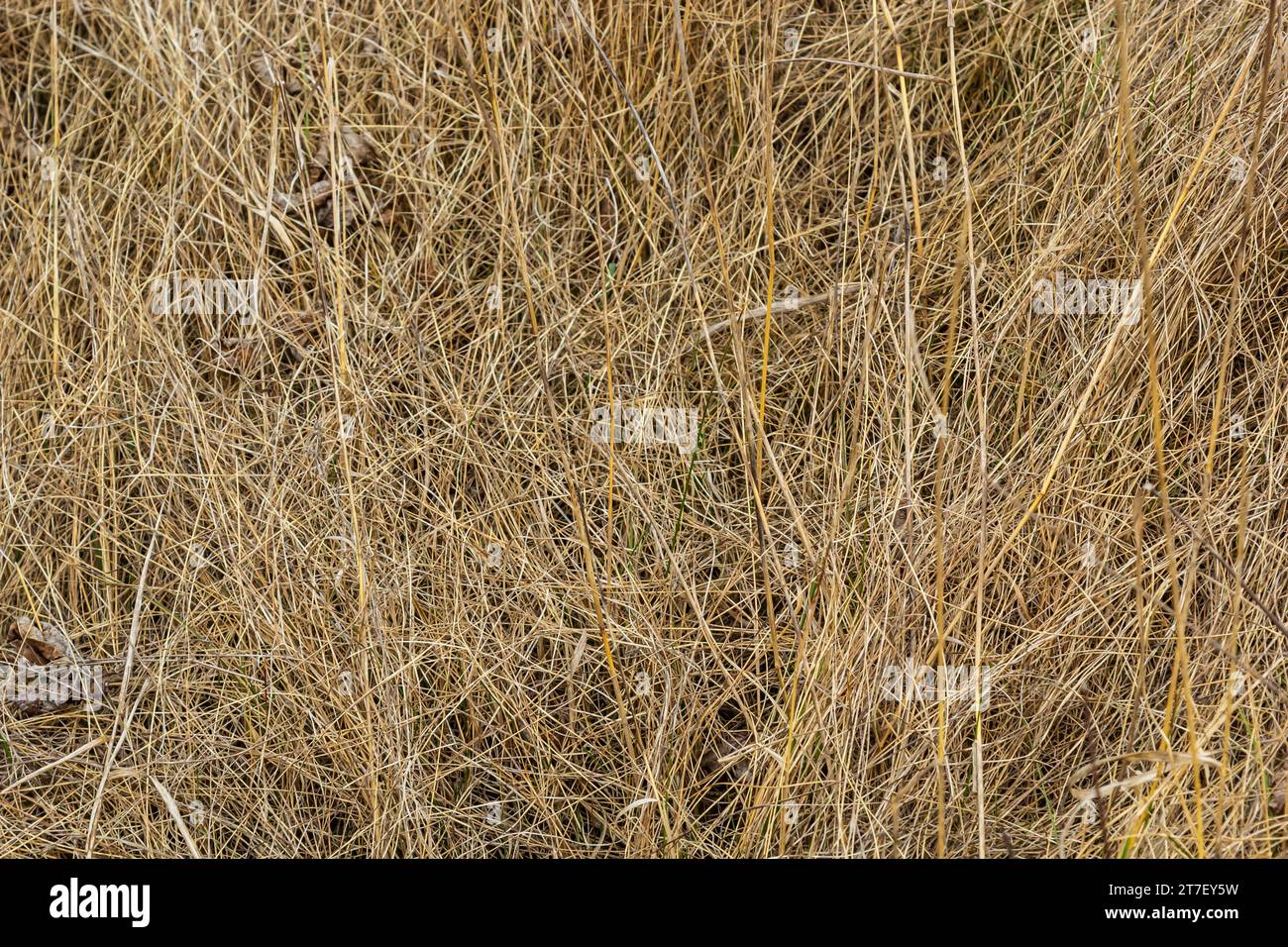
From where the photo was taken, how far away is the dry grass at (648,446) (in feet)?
5.15

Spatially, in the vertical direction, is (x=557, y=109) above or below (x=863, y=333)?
above

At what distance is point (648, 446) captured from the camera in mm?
1673

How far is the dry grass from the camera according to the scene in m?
1.57

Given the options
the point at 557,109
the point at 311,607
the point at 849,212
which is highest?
the point at 557,109

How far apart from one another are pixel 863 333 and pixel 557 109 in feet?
2.39

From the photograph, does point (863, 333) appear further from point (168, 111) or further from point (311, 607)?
point (168, 111)

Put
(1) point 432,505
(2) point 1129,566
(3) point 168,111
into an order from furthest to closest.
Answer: (3) point 168,111 < (1) point 432,505 < (2) point 1129,566

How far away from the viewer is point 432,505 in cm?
169
